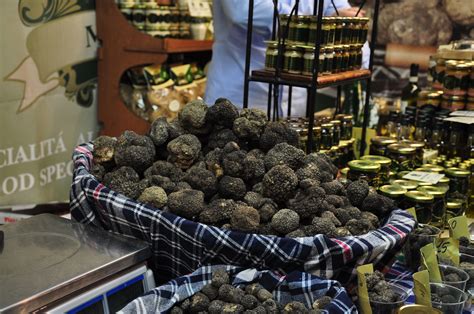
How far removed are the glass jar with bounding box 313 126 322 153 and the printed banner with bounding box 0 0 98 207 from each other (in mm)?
1608

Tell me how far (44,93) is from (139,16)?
0.64m

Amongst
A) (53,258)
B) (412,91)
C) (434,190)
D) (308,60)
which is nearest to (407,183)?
(434,190)

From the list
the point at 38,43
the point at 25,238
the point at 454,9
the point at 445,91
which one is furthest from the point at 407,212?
the point at 454,9

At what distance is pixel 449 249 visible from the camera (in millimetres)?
1326

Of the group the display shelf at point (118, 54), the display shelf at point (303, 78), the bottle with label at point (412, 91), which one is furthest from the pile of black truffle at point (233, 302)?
the display shelf at point (118, 54)

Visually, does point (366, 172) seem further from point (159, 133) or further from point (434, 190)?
point (159, 133)

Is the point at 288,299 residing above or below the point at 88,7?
below

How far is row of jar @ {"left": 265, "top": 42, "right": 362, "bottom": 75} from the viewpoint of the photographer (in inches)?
71.1

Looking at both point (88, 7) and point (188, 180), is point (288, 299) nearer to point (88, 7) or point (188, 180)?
point (188, 180)

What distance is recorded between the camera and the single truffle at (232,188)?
3.98ft

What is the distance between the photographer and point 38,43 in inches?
115

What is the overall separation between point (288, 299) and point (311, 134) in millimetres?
801

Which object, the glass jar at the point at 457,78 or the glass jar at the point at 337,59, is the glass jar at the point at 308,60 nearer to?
the glass jar at the point at 337,59

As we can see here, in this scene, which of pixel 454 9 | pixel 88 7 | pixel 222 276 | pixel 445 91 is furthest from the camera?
pixel 454 9
